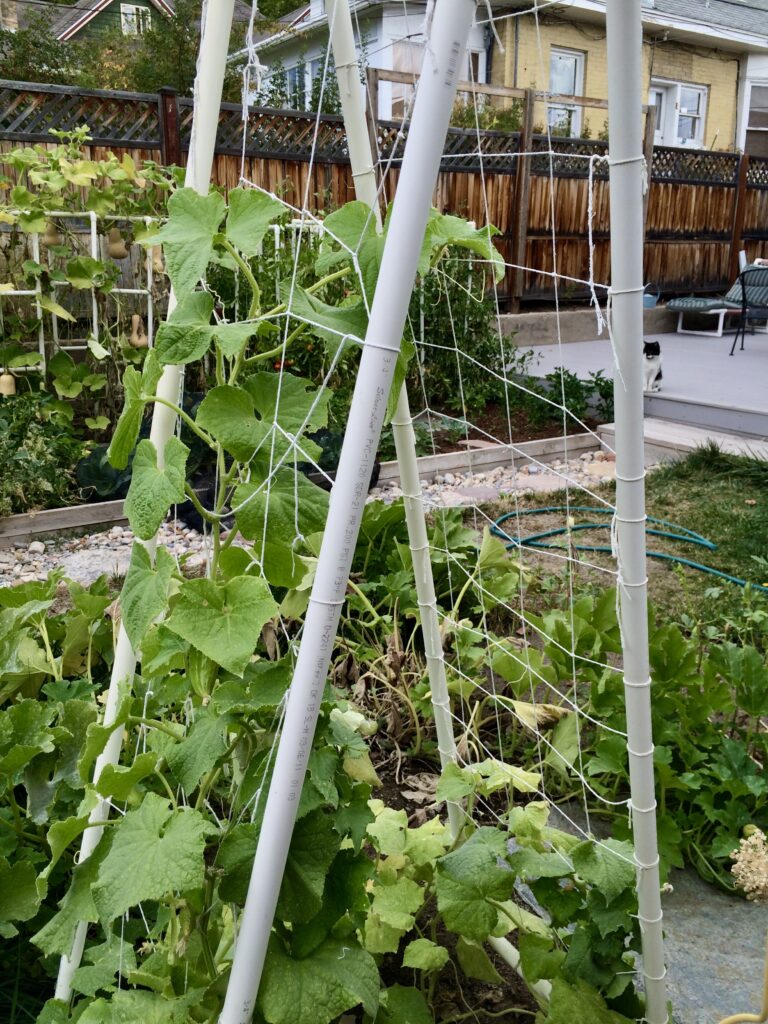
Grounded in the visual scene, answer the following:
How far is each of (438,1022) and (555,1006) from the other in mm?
423

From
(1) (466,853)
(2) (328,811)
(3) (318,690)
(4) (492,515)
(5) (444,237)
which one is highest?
(5) (444,237)

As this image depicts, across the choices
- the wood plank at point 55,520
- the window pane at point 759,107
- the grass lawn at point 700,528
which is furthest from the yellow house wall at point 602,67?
the wood plank at point 55,520

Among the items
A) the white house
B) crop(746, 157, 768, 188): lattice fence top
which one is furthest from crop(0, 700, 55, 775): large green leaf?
crop(746, 157, 768, 188): lattice fence top

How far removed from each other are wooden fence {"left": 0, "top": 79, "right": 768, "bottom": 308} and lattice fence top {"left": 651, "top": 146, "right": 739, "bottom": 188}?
0.06ft

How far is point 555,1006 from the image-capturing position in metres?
1.36

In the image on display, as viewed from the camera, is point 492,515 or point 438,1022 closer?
point 438,1022

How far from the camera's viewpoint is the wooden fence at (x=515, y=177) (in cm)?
736

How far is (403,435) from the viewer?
158 centimetres

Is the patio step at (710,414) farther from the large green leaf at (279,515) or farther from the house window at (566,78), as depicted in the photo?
the house window at (566,78)

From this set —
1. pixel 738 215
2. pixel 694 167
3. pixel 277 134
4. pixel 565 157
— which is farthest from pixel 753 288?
pixel 277 134

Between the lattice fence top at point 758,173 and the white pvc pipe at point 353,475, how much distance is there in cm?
1330

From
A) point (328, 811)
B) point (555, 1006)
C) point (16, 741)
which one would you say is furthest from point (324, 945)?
point (16, 741)

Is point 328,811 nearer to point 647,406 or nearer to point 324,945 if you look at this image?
point 324,945

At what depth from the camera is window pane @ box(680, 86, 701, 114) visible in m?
15.8
